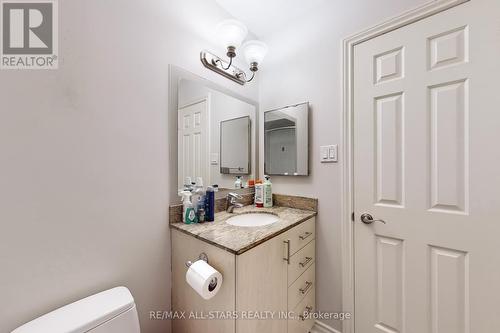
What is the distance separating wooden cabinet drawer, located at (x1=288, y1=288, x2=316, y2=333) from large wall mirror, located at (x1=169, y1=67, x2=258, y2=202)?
0.94 meters

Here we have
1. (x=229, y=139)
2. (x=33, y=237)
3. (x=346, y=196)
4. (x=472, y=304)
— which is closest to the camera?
(x=33, y=237)

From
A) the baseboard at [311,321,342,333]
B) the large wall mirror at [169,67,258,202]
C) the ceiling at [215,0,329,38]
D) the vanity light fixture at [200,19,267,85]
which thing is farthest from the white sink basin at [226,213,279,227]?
the ceiling at [215,0,329,38]

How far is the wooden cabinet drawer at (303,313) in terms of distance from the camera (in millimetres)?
1208

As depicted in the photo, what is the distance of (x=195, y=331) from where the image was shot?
105 cm

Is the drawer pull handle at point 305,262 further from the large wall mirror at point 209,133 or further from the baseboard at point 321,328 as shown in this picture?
the large wall mirror at point 209,133

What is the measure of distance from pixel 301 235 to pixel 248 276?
53 cm

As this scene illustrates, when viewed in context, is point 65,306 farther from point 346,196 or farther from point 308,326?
point 346,196

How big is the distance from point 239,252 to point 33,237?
2.58 ft

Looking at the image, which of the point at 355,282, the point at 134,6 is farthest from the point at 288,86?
the point at 355,282

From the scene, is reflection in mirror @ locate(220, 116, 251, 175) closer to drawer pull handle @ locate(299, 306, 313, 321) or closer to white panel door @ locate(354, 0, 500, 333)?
white panel door @ locate(354, 0, 500, 333)

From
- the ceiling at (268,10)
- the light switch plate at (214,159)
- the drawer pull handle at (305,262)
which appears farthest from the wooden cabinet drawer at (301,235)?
the ceiling at (268,10)

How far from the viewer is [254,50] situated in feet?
4.90

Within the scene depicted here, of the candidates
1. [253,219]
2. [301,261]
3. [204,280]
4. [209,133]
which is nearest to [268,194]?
[253,219]

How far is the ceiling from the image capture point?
1428 millimetres
